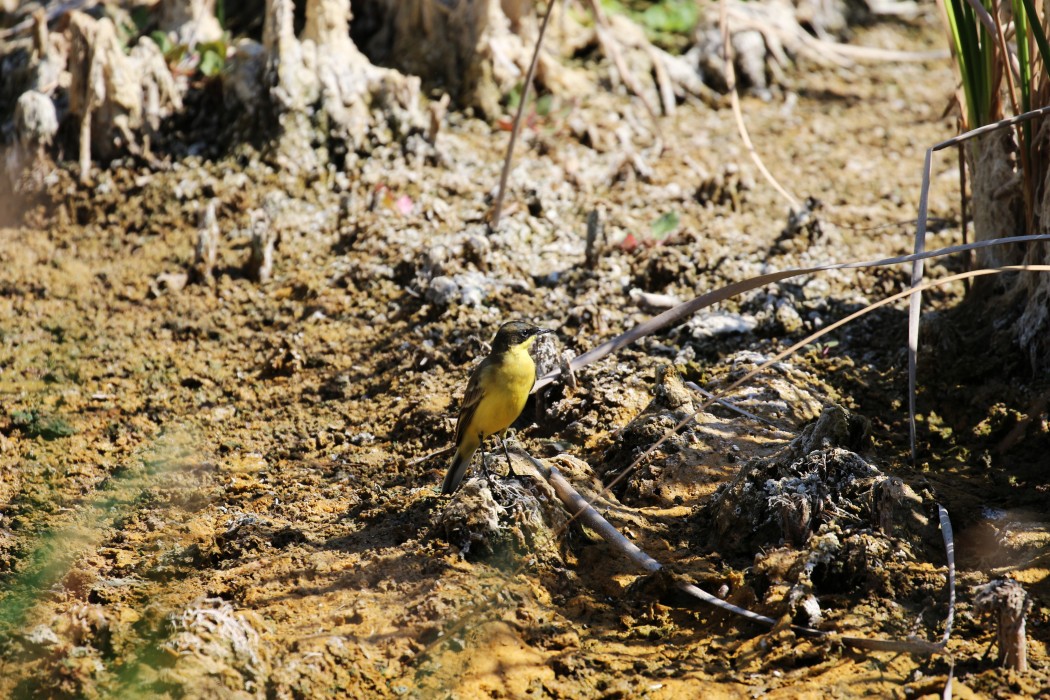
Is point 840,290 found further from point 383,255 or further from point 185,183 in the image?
point 185,183

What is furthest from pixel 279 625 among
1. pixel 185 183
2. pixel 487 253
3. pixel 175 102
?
pixel 175 102

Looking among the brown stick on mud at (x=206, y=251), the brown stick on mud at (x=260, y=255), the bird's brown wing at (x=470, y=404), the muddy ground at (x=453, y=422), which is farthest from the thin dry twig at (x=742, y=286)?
the brown stick on mud at (x=206, y=251)

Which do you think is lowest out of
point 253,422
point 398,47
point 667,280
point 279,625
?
point 279,625

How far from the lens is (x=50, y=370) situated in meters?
5.53

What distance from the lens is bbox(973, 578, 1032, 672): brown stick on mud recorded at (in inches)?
122

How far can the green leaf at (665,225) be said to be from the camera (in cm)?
668

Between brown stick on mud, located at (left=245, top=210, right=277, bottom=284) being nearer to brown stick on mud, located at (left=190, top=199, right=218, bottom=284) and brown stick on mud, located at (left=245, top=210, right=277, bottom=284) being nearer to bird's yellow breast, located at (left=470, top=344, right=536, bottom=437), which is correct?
brown stick on mud, located at (left=190, top=199, right=218, bottom=284)

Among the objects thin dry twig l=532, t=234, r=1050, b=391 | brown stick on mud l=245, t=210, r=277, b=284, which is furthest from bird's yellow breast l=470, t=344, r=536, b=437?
brown stick on mud l=245, t=210, r=277, b=284

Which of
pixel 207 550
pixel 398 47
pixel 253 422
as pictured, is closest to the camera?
pixel 207 550

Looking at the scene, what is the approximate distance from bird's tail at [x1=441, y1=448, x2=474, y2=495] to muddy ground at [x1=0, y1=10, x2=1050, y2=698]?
4.9 inches

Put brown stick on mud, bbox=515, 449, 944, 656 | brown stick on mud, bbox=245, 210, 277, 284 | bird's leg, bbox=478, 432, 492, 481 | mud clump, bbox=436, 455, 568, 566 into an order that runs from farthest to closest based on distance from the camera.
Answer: brown stick on mud, bbox=245, 210, 277, 284 → bird's leg, bbox=478, 432, 492, 481 → mud clump, bbox=436, 455, 568, 566 → brown stick on mud, bbox=515, 449, 944, 656

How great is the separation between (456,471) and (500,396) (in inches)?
16.2

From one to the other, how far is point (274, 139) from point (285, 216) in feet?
2.56

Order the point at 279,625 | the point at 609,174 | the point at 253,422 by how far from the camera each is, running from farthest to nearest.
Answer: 1. the point at 609,174
2. the point at 253,422
3. the point at 279,625
